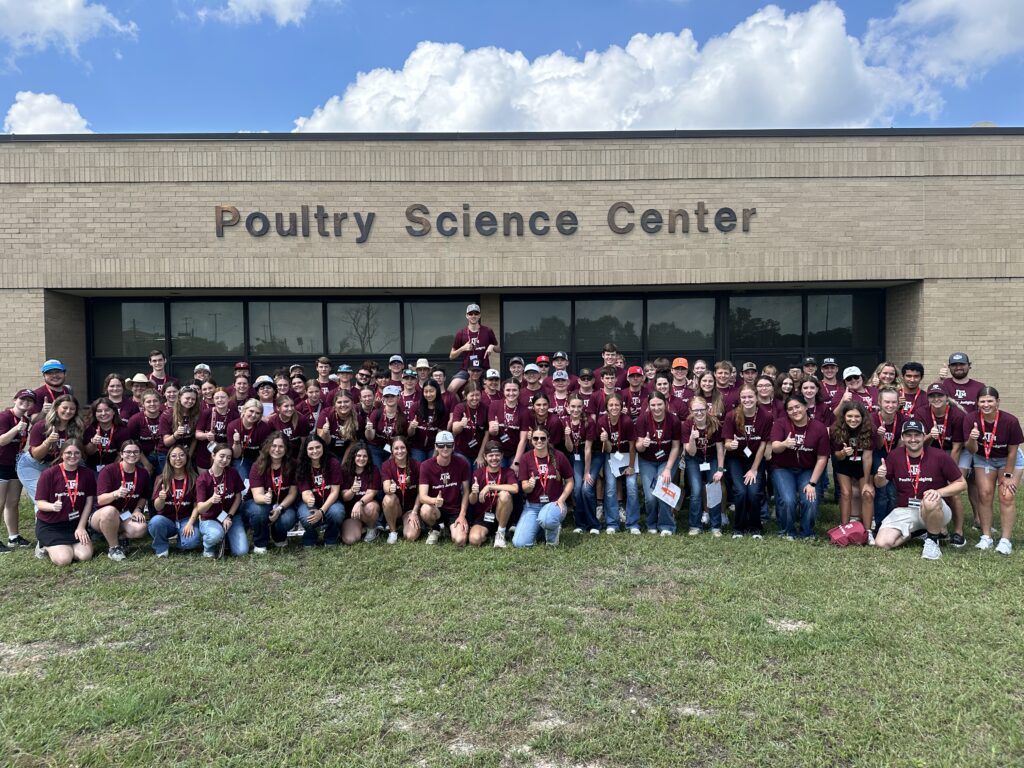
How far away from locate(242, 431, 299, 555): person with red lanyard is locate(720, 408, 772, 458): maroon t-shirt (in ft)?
15.6

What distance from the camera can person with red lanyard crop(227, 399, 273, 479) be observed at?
7.10 m

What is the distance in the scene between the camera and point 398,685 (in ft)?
12.4

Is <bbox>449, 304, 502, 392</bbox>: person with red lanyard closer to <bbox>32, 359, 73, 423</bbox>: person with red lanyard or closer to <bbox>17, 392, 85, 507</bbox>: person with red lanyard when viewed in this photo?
<bbox>17, 392, 85, 507</bbox>: person with red lanyard

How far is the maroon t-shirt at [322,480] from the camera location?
684 centimetres

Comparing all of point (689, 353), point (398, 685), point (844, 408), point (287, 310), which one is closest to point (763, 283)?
point (689, 353)

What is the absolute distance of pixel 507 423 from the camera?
7.60 m

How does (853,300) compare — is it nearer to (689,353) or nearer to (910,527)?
(689,353)

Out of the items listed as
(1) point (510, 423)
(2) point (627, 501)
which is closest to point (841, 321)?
(2) point (627, 501)

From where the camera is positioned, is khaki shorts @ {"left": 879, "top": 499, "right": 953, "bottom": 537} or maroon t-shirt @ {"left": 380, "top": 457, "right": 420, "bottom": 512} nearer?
khaki shorts @ {"left": 879, "top": 499, "right": 953, "bottom": 537}

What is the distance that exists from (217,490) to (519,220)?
726 centimetres

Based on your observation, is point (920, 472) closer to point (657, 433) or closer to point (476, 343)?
point (657, 433)

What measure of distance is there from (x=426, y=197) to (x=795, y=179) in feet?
22.0

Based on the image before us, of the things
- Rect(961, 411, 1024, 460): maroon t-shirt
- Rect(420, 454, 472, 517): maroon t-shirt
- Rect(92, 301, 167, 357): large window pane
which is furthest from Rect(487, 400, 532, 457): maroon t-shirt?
Rect(92, 301, 167, 357): large window pane

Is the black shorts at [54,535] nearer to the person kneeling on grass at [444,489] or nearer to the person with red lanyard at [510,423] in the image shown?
the person kneeling on grass at [444,489]
